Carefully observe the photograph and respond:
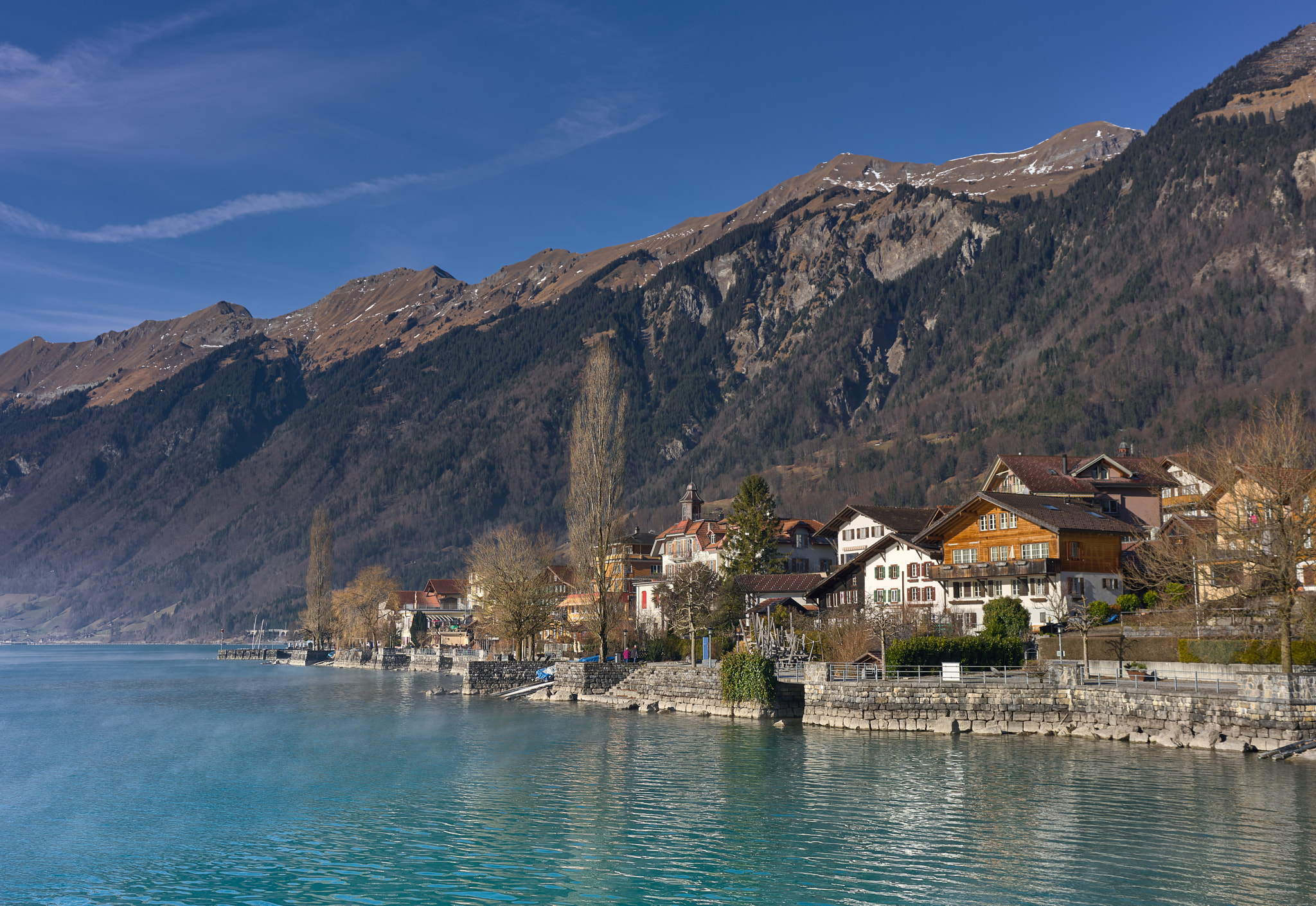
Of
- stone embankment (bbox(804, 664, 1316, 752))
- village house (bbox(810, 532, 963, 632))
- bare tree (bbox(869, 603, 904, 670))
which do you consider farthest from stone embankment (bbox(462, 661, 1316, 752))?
village house (bbox(810, 532, 963, 632))

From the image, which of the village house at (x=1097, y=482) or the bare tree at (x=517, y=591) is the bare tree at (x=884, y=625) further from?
the bare tree at (x=517, y=591)

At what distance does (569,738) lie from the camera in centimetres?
5519

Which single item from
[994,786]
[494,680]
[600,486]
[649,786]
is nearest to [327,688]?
[494,680]

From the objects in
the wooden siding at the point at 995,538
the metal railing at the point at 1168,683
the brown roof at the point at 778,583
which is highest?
the wooden siding at the point at 995,538

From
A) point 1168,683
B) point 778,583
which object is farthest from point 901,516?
point 1168,683

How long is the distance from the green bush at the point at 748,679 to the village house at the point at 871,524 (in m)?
36.1

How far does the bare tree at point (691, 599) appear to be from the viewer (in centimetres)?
8544

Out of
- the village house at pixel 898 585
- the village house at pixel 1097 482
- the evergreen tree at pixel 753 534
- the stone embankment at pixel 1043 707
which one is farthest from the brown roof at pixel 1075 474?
the stone embankment at pixel 1043 707

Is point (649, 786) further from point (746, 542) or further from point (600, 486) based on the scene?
point (746, 542)

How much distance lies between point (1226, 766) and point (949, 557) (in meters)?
44.8

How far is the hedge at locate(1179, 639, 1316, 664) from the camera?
48.5 metres

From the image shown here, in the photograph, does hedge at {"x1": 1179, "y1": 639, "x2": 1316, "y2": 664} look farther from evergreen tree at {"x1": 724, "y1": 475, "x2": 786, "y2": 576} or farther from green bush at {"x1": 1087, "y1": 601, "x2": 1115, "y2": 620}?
evergreen tree at {"x1": 724, "y1": 475, "x2": 786, "y2": 576}

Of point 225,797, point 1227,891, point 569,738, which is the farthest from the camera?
point 569,738

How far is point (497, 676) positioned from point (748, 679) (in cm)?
4000
